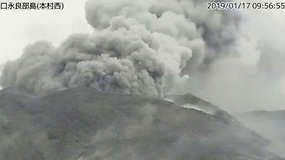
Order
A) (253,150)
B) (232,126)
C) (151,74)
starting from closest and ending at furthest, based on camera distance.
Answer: (253,150) → (232,126) → (151,74)

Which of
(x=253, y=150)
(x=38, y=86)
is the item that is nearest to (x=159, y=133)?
(x=253, y=150)

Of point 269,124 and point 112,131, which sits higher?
point 112,131

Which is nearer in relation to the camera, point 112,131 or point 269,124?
point 112,131

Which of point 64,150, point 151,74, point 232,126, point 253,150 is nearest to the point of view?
point 253,150

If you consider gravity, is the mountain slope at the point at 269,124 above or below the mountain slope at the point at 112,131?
below

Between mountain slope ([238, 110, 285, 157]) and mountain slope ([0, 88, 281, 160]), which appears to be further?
mountain slope ([238, 110, 285, 157])

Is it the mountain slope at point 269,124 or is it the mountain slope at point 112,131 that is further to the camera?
the mountain slope at point 269,124

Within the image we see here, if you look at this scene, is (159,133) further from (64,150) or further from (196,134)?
(64,150)

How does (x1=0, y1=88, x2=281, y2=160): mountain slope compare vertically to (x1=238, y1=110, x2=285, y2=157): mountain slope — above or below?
above
